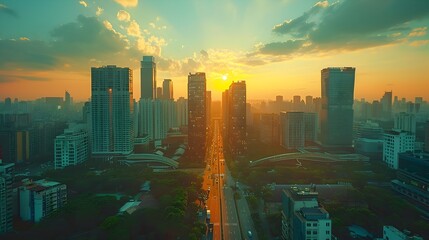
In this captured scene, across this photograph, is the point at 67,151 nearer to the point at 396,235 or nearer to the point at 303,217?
the point at 303,217

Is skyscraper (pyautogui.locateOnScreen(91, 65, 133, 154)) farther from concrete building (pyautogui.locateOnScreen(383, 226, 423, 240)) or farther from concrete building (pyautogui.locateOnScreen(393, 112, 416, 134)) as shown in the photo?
concrete building (pyautogui.locateOnScreen(393, 112, 416, 134))

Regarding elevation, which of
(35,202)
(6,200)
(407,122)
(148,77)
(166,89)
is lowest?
(35,202)

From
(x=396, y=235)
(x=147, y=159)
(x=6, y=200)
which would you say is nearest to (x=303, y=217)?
(x=396, y=235)

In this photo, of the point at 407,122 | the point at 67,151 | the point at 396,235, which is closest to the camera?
the point at 396,235

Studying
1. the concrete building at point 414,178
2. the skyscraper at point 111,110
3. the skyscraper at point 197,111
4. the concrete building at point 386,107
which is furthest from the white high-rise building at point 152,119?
the concrete building at point 386,107

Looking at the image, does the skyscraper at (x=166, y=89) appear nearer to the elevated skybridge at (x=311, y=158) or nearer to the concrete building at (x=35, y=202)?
Result: the elevated skybridge at (x=311, y=158)

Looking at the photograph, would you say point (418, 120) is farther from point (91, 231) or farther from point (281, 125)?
point (91, 231)

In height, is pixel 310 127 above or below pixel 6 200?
above
